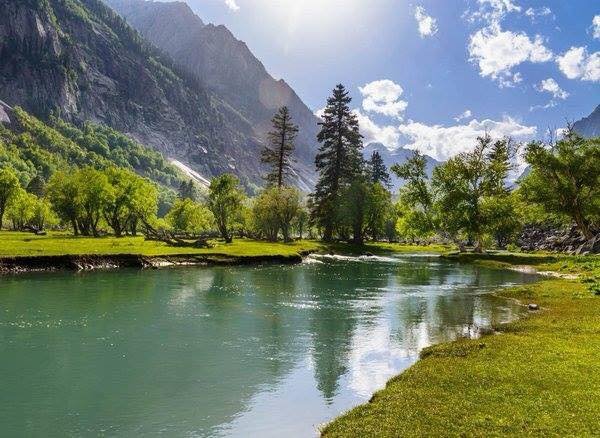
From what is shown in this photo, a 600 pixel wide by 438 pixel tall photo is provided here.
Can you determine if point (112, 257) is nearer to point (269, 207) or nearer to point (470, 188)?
point (269, 207)

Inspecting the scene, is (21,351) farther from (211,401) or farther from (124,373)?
(211,401)

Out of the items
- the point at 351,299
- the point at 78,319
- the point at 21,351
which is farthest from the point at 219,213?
the point at 21,351

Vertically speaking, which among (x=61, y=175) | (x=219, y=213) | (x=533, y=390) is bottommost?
(x=533, y=390)

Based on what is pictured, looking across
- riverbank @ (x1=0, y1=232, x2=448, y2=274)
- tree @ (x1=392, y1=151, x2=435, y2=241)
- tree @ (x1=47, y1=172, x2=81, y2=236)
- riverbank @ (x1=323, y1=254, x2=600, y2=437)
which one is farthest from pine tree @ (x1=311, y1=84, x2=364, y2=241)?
riverbank @ (x1=323, y1=254, x2=600, y2=437)

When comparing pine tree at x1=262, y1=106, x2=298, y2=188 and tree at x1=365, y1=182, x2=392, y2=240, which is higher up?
pine tree at x1=262, y1=106, x2=298, y2=188

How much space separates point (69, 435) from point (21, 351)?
11.4m

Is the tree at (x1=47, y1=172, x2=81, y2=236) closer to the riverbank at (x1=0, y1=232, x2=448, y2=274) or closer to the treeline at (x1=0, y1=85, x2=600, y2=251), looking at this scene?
the treeline at (x1=0, y1=85, x2=600, y2=251)

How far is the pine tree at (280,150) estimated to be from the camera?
4705 inches

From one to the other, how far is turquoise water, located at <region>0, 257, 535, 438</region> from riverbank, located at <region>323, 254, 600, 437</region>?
2004 mm

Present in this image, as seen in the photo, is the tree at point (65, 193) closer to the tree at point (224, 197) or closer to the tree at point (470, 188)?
the tree at point (224, 197)

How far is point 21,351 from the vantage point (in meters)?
25.0

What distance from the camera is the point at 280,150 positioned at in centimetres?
12006

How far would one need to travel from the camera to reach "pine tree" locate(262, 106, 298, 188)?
11950cm

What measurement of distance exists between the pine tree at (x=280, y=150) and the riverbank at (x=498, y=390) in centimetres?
9330
